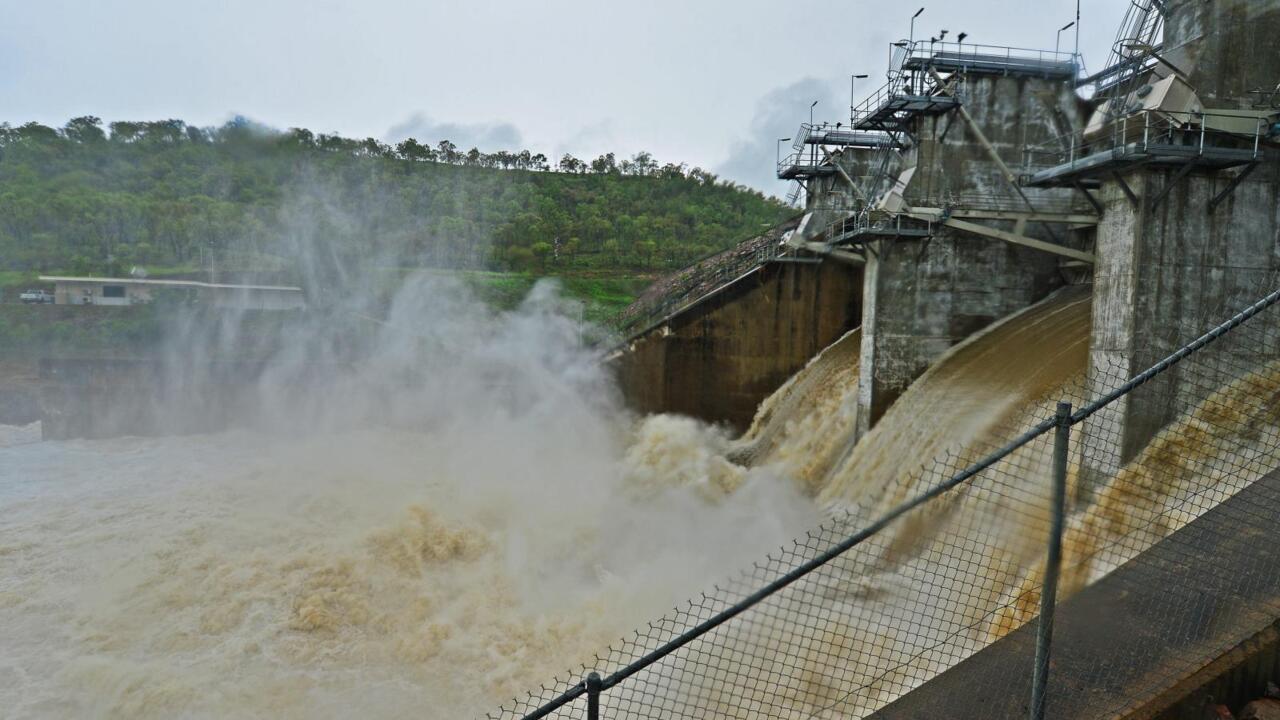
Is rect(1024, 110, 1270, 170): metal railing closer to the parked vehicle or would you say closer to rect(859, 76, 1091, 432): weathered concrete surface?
rect(859, 76, 1091, 432): weathered concrete surface

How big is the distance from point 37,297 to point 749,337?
29.3 metres

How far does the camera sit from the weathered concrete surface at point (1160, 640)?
4.64m

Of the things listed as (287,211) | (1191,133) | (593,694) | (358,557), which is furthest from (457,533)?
(287,211)

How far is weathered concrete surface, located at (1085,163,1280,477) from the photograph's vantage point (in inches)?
380

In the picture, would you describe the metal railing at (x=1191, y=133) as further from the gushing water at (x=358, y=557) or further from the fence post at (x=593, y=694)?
the fence post at (x=593, y=694)

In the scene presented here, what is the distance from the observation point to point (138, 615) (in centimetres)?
1080

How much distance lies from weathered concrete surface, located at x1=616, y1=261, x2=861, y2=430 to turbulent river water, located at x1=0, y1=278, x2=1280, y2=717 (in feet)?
2.27

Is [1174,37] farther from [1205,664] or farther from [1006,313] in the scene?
[1205,664]

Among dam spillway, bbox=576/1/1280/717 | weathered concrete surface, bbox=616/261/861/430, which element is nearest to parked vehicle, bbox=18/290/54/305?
weathered concrete surface, bbox=616/261/861/430

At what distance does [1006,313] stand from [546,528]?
9.71m

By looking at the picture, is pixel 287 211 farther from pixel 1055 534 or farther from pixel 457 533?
pixel 1055 534

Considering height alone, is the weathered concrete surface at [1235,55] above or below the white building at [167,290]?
above

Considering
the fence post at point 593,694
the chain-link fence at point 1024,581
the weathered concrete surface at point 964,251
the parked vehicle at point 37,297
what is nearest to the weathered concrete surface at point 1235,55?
the chain-link fence at point 1024,581

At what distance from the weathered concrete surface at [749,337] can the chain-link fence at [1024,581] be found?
864cm
